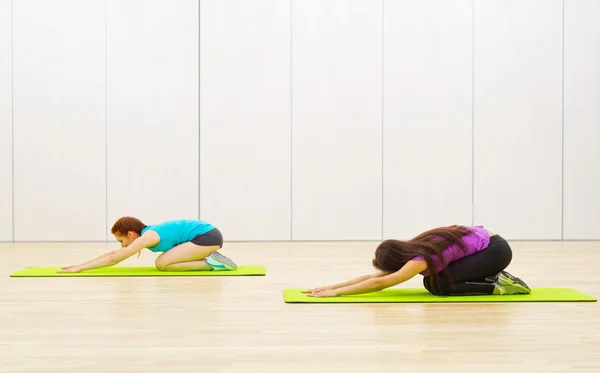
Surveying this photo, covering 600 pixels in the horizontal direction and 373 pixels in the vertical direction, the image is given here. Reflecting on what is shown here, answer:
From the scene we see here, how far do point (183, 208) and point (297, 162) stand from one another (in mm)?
1352

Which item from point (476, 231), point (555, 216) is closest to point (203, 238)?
point (476, 231)

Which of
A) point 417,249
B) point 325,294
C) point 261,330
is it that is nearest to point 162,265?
point 325,294

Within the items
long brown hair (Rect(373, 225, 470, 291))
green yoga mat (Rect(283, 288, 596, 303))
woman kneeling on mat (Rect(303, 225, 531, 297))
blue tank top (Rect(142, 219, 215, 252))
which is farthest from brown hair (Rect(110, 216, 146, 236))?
long brown hair (Rect(373, 225, 470, 291))

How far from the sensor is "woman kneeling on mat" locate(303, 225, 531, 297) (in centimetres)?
428

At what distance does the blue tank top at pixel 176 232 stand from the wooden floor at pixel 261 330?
18.7 inches

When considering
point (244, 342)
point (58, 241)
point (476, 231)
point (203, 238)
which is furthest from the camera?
point (58, 241)

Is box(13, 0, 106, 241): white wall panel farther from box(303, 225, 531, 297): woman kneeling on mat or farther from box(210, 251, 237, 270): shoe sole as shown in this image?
box(303, 225, 531, 297): woman kneeling on mat

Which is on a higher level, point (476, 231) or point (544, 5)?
point (544, 5)

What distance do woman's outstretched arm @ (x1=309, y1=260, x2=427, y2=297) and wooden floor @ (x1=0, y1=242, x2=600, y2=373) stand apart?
13 centimetres

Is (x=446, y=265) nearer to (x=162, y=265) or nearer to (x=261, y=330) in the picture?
(x=261, y=330)

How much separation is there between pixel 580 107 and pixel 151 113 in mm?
4818

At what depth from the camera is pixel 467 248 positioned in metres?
4.45

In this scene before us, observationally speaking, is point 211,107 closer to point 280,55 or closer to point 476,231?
point 280,55

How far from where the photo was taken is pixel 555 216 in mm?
9477
